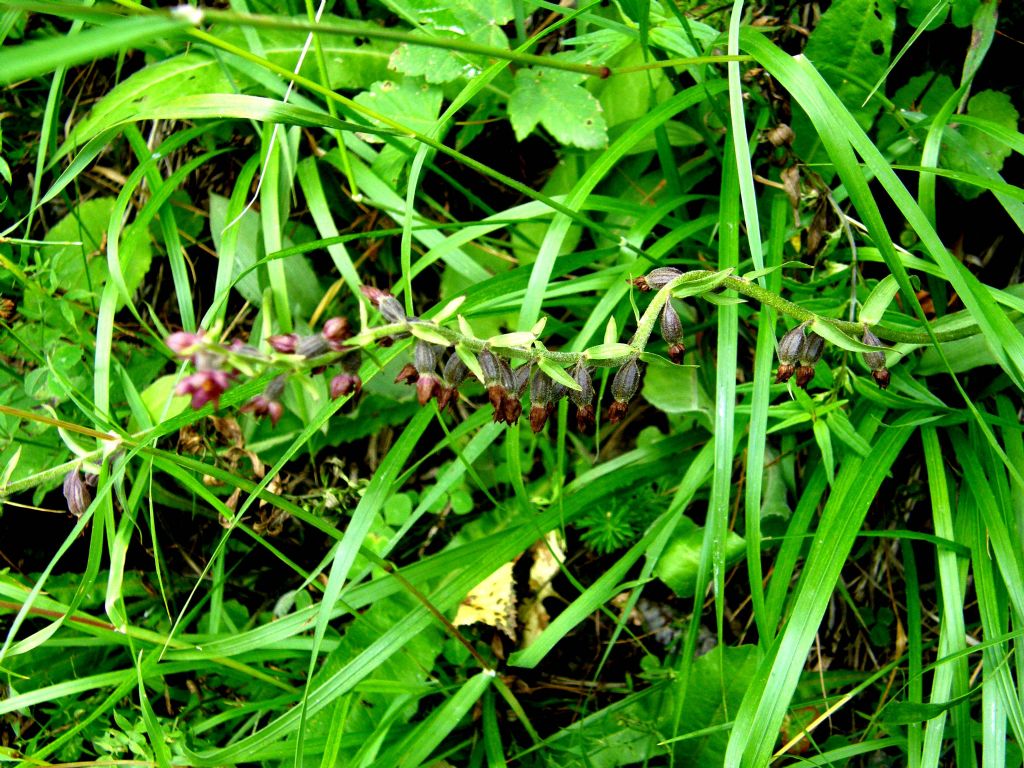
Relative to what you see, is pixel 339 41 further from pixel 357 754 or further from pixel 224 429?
pixel 357 754

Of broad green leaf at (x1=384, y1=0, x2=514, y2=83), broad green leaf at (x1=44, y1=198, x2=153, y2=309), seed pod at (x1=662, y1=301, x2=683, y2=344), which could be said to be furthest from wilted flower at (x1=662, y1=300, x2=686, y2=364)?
broad green leaf at (x1=44, y1=198, x2=153, y2=309)

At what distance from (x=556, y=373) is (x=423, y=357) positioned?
0.24 meters

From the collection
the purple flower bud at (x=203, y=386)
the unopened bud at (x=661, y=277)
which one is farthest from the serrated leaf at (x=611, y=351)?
the purple flower bud at (x=203, y=386)

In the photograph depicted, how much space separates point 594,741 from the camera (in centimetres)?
236

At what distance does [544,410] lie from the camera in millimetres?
1533

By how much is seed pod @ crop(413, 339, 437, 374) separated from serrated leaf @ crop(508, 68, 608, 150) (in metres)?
0.98

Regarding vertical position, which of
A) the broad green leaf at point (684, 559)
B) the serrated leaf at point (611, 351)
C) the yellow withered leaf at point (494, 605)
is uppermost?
the serrated leaf at point (611, 351)

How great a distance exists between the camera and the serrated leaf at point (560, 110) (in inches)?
85.1

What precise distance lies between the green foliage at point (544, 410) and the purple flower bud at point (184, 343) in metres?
0.51

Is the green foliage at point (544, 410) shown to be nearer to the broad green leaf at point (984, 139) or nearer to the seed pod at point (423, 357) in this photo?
the broad green leaf at point (984, 139)

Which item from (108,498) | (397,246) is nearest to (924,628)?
(397,246)

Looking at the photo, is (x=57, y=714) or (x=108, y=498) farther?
(x=57, y=714)

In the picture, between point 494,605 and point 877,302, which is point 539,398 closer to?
point 877,302

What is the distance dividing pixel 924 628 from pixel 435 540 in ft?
5.13
